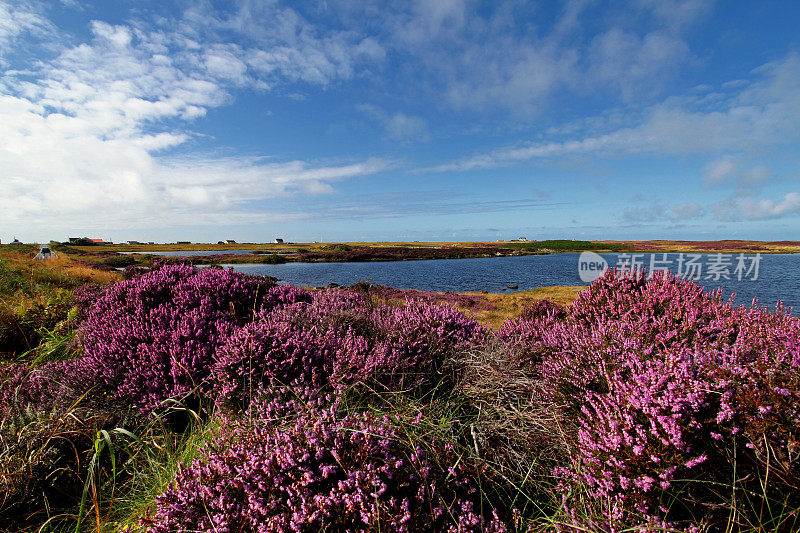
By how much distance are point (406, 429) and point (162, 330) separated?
11.4 ft

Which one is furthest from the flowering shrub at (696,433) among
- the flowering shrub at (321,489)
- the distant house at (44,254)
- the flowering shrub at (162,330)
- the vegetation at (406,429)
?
the distant house at (44,254)

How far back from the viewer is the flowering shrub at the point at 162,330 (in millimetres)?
3668

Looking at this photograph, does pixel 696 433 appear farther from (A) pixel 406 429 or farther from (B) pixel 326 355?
(B) pixel 326 355

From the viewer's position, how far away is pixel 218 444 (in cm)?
245

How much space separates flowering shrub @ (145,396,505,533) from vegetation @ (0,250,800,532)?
0.5 inches

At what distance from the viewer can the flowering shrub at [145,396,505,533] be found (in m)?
1.75

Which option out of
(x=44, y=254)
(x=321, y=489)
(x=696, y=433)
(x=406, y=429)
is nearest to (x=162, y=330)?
(x=321, y=489)

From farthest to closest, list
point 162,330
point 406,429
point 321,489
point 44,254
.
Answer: point 44,254 → point 162,330 → point 406,429 → point 321,489

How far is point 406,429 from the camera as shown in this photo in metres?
2.36

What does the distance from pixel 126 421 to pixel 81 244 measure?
474ft

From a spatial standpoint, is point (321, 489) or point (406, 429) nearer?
A: point (321, 489)

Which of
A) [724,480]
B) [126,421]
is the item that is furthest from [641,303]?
[126,421]

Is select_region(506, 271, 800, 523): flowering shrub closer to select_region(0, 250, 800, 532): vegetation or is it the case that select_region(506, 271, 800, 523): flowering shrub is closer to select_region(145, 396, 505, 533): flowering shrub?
select_region(0, 250, 800, 532): vegetation

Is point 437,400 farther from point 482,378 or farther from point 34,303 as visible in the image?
point 34,303
